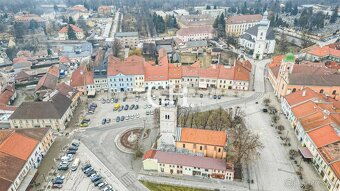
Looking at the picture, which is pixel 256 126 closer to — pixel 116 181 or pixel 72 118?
pixel 116 181

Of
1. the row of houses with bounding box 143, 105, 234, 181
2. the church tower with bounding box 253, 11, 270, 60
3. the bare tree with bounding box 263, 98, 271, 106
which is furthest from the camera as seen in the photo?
the church tower with bounding box 253, 11, 270, 60

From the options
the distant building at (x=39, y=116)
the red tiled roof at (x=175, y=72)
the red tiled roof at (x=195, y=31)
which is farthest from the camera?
the red tiled roof at (x=195, y=31)

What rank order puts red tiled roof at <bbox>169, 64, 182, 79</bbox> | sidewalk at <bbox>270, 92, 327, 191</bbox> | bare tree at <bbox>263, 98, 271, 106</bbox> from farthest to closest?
red tiled roof at <bbox>169, 64, 182, 79</bbox> → bare tree at <bbox>263, 98, 271, 106</bbox> → sidewalk at <bbox>270, 92, 327, 191</bbox>

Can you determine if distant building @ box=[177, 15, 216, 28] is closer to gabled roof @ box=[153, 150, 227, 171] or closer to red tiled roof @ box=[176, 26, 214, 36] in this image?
red tiled roof @ box=[176, 26, 214, 36]

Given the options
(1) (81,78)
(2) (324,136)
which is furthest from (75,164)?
(2) (324,136)

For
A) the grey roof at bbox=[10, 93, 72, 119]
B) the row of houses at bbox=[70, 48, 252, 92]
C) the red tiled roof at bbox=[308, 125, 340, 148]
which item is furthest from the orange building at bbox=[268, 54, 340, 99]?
the grey roof at bbox=[10, 93, 72, 119]

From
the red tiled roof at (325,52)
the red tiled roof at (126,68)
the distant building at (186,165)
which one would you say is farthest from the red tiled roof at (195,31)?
the distant building at (186,165)

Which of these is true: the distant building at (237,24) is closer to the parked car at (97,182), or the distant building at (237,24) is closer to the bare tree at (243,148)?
the bare tree at (243,148)
